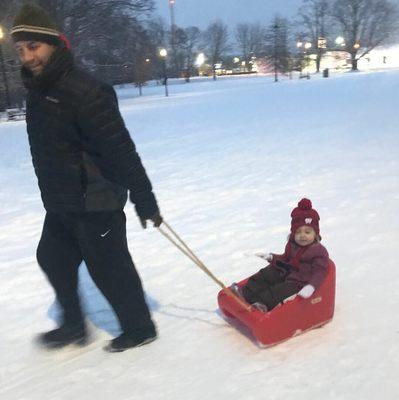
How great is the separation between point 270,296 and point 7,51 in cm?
2615

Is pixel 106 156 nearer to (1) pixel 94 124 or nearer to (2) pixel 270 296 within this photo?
(1) pixel 94 124

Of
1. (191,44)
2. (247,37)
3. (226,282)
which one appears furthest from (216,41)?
(226,282)

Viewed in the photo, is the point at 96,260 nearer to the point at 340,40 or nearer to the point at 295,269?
the point at 295,269

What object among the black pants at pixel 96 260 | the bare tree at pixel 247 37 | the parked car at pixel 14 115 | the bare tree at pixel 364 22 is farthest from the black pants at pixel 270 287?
the bare tree at pixel 247 37

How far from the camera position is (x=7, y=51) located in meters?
25.7

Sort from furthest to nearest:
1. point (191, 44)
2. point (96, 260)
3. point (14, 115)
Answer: point (191, 44), point (14, 115), point (96, 260)

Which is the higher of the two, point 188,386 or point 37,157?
point 37,157

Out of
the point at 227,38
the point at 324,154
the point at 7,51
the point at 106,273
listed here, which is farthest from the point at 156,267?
the point at 227,38

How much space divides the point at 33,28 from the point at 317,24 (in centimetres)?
6938

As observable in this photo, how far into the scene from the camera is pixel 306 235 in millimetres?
2973

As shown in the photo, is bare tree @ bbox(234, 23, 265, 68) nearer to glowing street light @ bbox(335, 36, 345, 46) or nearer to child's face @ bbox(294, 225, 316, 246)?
glowing street light @ bbox(335, 36, 345, 46)

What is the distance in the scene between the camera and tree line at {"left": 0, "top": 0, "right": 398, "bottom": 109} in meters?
28.6

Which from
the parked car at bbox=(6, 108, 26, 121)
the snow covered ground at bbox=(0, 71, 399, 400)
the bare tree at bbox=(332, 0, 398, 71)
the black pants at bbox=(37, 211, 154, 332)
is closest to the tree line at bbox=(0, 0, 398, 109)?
the bare tree at bbox=(332, 0, 398, 71)

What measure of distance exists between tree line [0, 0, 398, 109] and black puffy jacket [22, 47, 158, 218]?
13.0m
